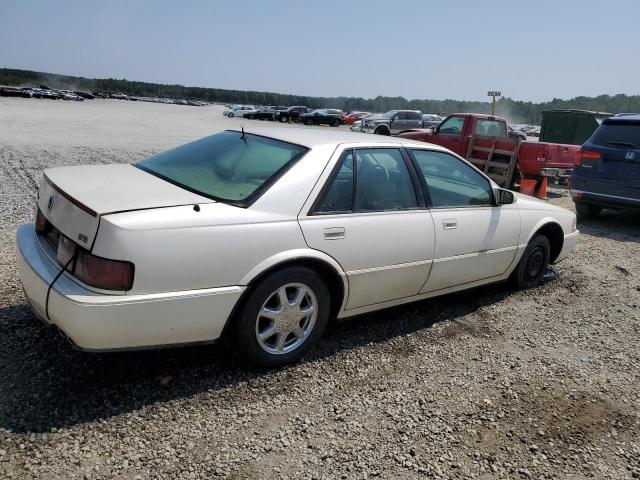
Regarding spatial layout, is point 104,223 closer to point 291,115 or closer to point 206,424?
point 206,424

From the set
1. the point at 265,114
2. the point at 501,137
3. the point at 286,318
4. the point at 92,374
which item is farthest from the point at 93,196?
the point at 265,114

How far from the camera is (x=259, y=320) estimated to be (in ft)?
10.3

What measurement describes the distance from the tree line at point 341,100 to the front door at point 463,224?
6674 centimetres

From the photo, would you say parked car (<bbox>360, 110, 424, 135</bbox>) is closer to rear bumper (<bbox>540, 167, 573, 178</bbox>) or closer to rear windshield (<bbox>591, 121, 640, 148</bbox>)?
rear bumper (<bbox>540, 167, 573, 178</bbox>)

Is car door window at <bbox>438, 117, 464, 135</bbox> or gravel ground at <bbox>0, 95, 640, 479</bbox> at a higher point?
car door window at <bbox>438, 117, 464, 135</bbox>

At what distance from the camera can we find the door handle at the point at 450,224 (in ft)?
12.8

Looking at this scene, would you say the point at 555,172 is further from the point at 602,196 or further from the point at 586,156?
the point at 602,196

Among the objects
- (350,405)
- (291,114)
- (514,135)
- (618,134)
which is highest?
(618,134)

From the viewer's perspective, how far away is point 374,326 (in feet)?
13.3

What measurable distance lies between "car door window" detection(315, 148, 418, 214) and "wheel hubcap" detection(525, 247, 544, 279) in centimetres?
185

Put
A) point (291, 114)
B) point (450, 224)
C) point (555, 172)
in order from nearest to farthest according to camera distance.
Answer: point (450, 224) → point (555, 172) → point (291, 114)

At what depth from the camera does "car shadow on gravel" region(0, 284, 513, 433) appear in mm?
2676

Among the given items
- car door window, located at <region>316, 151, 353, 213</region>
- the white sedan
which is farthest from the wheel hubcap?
car door window, located at <region>316, 151, 353, 213</region>

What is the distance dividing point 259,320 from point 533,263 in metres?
3.14
